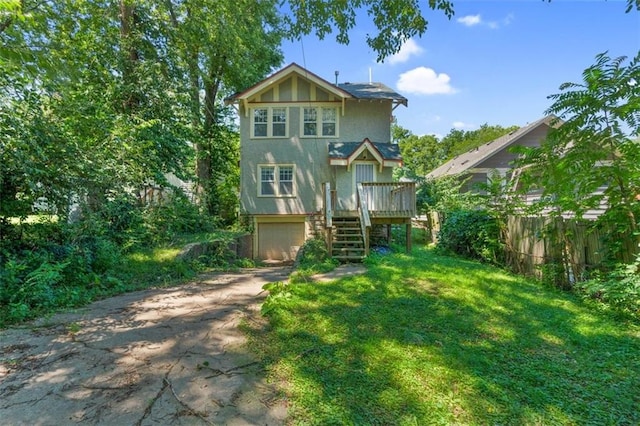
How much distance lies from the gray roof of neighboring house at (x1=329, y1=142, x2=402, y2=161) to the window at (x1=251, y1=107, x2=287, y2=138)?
7.40 feet

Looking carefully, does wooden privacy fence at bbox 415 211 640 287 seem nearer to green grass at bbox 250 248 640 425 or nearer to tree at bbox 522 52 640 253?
tree at bbox 522 52 640 253

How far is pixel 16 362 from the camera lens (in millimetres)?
3293

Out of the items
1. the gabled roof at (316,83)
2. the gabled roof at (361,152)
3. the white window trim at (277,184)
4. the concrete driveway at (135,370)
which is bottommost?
the concrete driveway at (135,370)

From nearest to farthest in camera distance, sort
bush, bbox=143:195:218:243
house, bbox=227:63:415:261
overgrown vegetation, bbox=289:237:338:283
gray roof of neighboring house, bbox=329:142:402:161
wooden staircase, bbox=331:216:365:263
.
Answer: overgrown vegetation, bbox=289:237:338:283, wooden staircase, bbox=331:216:365:263, bush, bbox=143:195:218:243, gray roof of neighboring house, bbox=329:142:402:161, house, bbox=227:63:415:261

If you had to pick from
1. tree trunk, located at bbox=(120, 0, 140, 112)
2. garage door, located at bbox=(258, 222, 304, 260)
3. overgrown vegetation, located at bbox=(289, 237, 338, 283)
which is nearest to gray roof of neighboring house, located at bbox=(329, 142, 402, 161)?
garage door, located at bbox=(258, 222, 304, 260)

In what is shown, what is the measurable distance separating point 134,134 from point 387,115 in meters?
9.59

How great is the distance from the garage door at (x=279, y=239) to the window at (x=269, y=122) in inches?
153

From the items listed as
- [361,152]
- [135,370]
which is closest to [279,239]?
[361,152]

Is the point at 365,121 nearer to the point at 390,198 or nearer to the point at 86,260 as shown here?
the point at 390,198

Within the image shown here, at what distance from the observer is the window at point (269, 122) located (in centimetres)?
1399

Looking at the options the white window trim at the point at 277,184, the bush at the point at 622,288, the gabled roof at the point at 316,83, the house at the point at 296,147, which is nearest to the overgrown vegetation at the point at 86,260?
the house at the point at 296,147

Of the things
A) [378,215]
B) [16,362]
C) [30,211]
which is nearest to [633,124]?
[378,215]

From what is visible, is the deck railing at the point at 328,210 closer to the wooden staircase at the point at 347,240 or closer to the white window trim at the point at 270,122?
the wooden staircase at the point at 347,240

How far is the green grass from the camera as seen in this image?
8.62 ft
